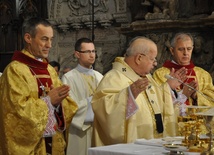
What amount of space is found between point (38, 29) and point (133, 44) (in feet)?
3.00

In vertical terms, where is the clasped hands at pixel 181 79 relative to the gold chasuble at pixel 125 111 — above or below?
above

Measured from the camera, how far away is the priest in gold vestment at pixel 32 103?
4781mm

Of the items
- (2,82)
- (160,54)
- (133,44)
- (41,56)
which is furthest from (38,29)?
(160,54)

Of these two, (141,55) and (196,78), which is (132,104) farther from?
(196,78)

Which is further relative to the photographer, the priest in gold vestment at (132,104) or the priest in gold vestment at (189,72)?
the priest in gold vestment at (189,72)

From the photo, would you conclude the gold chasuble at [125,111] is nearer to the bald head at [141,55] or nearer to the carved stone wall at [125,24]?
the bald head at [141,55]

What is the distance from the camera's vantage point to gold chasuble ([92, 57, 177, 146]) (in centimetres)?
509

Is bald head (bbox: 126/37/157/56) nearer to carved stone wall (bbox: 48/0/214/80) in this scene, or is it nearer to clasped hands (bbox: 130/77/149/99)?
clasped hands (bbox: 130/77/149/99)

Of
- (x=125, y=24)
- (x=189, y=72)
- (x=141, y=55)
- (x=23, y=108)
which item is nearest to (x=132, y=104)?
(x=141, y=55)

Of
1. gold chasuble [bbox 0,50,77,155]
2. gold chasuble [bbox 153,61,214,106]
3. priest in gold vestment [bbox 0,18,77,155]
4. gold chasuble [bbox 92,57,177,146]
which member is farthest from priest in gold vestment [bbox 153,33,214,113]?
gold chasuble [bbox 0,50,77,155]

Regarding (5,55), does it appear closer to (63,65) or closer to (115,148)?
(63,65)

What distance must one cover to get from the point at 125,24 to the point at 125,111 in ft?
18.4

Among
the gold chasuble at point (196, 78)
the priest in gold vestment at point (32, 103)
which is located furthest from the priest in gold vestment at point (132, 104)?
the gold chasuble at point (196, 78)

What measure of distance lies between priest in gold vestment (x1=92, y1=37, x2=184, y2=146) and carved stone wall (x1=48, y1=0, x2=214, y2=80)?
332 cm
